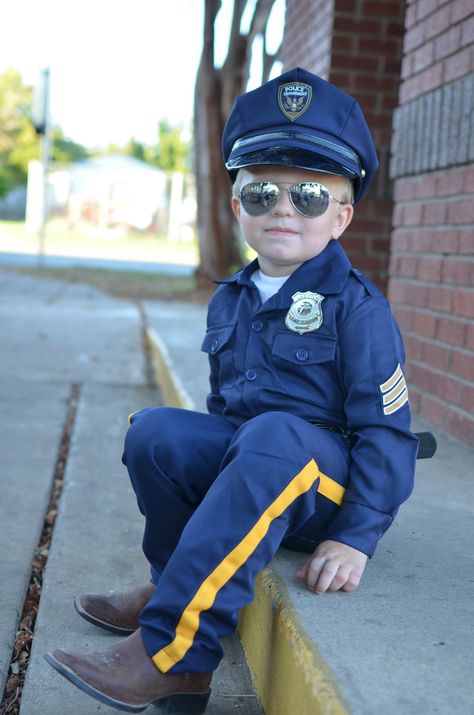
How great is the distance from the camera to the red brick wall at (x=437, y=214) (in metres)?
3.48

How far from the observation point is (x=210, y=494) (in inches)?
76.3

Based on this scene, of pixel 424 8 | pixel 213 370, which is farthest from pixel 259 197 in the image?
pixel 424 8

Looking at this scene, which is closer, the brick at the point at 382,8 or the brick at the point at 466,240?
the brick at the point at 466,240

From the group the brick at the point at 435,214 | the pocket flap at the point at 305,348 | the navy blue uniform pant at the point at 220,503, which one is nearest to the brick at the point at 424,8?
the brick at the point at 435,214

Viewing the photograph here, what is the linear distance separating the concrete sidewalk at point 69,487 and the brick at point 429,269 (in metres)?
1.49

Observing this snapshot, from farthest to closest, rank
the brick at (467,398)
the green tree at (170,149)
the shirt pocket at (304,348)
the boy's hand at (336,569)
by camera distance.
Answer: the green tree at (170,149) < the brick at (467,398) < the shirt pocket at (304,348) < the boy's hand at (336,569)

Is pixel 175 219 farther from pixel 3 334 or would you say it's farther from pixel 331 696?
pixel 331 696

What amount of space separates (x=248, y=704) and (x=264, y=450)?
24.4 inches

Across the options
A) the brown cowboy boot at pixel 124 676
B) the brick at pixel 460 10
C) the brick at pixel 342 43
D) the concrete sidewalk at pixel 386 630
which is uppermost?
the brick at pixel 342 43

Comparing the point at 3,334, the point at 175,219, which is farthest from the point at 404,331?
the point at 175,219

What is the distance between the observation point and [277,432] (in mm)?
1978

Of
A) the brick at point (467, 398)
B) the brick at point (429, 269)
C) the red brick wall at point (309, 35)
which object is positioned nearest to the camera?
the brick at point (467, 398)

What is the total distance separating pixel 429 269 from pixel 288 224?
5.67 feet

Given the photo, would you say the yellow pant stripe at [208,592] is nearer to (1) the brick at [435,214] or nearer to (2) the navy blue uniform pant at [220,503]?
(2) the navy blue uniform pant at [220,503]
